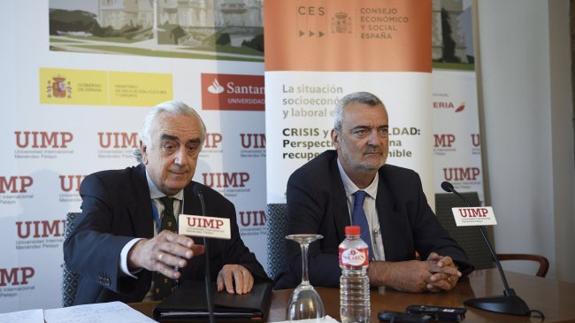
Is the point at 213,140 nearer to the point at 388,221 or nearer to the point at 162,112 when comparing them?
the point at 162,112

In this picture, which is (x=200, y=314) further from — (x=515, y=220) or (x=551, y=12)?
(x=551, y=12)

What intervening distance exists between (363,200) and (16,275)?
7.53ft

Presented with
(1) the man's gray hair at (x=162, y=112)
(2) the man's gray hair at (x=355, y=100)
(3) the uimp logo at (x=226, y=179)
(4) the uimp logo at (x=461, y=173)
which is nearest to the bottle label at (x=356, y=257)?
(1) the man's gray hair at (x=162, y=112)

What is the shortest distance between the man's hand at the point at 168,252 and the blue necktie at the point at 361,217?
110cm

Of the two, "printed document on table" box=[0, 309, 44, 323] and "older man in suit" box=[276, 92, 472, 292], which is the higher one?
"older man in suit" box=[276, 92, 472, 292]

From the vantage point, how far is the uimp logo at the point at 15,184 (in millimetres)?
3516

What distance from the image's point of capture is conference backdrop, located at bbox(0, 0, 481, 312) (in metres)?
3.57

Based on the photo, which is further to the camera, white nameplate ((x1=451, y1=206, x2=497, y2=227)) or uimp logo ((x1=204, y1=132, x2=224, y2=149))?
uimp logo ((x1=204, y1=132, x2=224, y2=149))

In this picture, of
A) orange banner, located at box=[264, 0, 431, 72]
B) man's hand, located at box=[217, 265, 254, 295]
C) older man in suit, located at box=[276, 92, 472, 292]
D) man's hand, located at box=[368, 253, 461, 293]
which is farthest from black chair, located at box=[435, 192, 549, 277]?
man's hand, located at box=[217, 265, 254, 295]

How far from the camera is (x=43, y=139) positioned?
11.9ft

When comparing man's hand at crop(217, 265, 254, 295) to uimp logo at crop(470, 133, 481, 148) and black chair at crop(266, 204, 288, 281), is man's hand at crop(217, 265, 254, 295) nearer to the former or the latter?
black chair at crop(266, 204, 288, 281)

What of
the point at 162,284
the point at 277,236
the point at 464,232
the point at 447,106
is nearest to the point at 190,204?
the point at 162,284

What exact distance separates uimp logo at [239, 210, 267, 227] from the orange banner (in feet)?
3.55

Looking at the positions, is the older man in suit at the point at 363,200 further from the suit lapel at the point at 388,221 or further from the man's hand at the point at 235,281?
the man's hand at the point at 235,281
